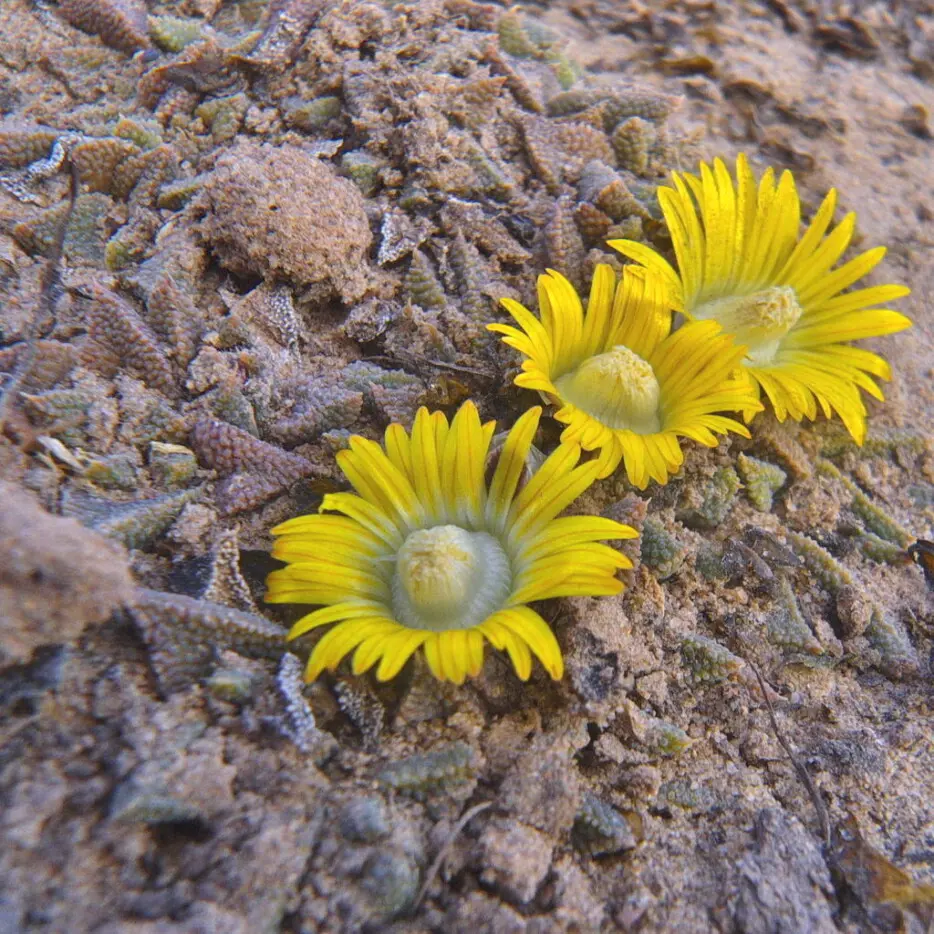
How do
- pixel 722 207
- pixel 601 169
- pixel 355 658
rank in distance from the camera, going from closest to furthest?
pixel 355 658 < pixel 722 207 < pixel 601 169

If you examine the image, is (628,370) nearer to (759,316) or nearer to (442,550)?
(759,316)

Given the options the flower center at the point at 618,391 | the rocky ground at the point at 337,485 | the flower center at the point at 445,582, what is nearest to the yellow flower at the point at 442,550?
the flower center at the point at 445,582

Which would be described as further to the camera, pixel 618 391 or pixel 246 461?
pixel 618 391

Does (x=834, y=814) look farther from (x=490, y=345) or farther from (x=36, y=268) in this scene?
(x=36, y=268)

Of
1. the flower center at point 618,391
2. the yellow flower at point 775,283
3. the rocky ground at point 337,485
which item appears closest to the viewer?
the rocky ground at point 337,485

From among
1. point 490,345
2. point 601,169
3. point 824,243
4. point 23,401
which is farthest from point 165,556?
point 824,243

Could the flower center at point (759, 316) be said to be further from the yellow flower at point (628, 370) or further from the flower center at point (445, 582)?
the flower center at point (445, 582)

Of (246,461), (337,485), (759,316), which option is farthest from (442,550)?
(759,316)
